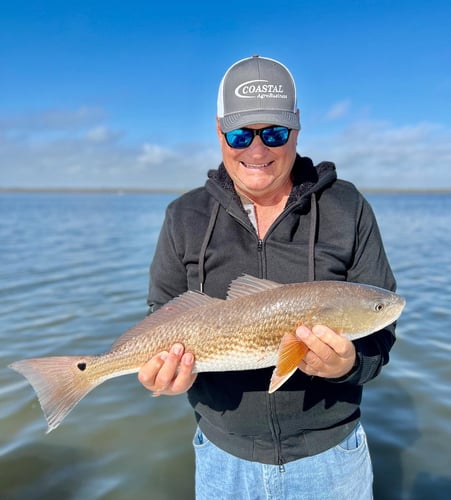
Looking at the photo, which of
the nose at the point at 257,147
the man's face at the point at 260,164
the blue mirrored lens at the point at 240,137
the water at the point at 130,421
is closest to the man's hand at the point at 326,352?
the man's face at the point at 260,164

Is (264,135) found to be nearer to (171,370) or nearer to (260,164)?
(260,164)

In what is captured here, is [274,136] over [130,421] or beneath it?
over

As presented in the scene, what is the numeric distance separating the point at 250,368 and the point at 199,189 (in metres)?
1.44

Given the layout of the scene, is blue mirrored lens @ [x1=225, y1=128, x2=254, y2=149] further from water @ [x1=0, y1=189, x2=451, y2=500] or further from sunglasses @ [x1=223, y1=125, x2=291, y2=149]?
water @ [x1=0, y1=189, x2=451, y2=500]

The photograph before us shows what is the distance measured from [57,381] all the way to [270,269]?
176 cm

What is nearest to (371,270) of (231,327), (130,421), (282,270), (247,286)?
(282,270)

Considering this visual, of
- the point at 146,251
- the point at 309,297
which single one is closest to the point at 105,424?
the point at 309,297

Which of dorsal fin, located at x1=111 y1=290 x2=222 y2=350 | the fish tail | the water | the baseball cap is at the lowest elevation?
the water

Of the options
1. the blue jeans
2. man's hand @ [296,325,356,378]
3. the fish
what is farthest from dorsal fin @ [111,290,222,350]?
the blue jeans

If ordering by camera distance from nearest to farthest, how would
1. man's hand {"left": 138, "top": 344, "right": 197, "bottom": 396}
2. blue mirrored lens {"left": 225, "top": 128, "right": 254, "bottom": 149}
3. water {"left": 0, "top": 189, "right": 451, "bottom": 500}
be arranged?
man's hand {"left": 138, "top": 344, "right": 197, "bottom": 396} < blue mirrored lens {"left": 225, "top": 128, "right": 254, "bottom": 149} < water {"left": 0, "top": 189, "right": 451, "bottom": 500}

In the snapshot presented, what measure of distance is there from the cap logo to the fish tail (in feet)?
7.42

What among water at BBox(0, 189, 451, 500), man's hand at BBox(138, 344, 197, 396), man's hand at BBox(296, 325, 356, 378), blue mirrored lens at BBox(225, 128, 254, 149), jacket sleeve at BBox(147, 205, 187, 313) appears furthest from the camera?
water at BBox(0, 189, 451, 500)

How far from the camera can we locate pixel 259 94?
126 inches

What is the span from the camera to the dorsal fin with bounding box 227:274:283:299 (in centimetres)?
324
